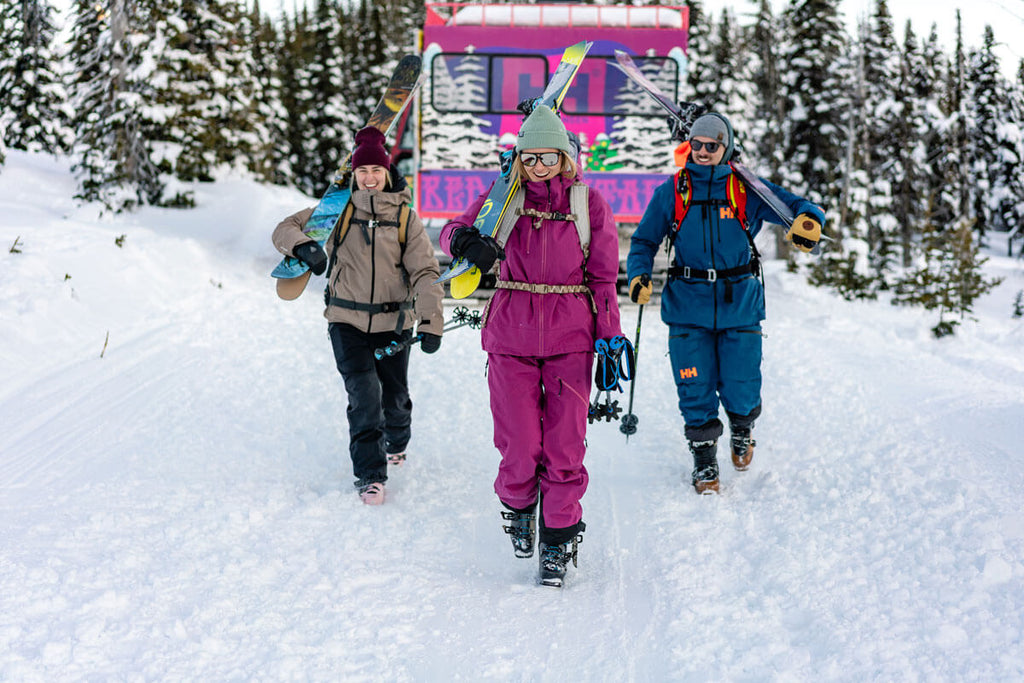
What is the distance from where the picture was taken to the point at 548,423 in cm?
361

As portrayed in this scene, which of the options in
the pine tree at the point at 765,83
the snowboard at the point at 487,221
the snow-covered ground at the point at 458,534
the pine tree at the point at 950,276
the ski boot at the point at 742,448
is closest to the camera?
the snow-covered ground at the point at 458,534

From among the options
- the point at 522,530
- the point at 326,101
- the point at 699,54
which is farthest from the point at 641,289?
the point at 326,101

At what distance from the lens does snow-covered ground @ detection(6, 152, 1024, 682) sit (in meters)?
2.94

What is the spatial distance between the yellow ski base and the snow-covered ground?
4.31ft

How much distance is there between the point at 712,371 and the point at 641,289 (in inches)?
30.3

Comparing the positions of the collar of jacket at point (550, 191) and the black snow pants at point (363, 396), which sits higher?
the collar of jacket at point (550, 191)

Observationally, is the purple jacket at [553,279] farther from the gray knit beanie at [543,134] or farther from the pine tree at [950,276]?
the pine tree at [950,276]

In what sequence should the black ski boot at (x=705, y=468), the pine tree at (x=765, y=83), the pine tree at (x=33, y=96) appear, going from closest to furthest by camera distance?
1. the black ski boot at (x=705, y=468)
2. the pine tree at (x=33, y=96)
3. the pine tree at (x=765, y=83)

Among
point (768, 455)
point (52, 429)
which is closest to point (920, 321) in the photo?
point (768, 455)

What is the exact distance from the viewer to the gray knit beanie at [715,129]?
14.9ft

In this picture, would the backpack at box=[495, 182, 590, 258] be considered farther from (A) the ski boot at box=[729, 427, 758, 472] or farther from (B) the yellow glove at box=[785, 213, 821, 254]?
(A) the ski boot at box=[729, 427, 758, 472]

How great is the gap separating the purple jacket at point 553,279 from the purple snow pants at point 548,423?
88 millimetres

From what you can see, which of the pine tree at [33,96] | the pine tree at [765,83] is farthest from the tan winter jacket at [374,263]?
the pine tree at [765,83]

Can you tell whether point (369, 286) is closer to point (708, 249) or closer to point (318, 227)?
point (318, 227)
